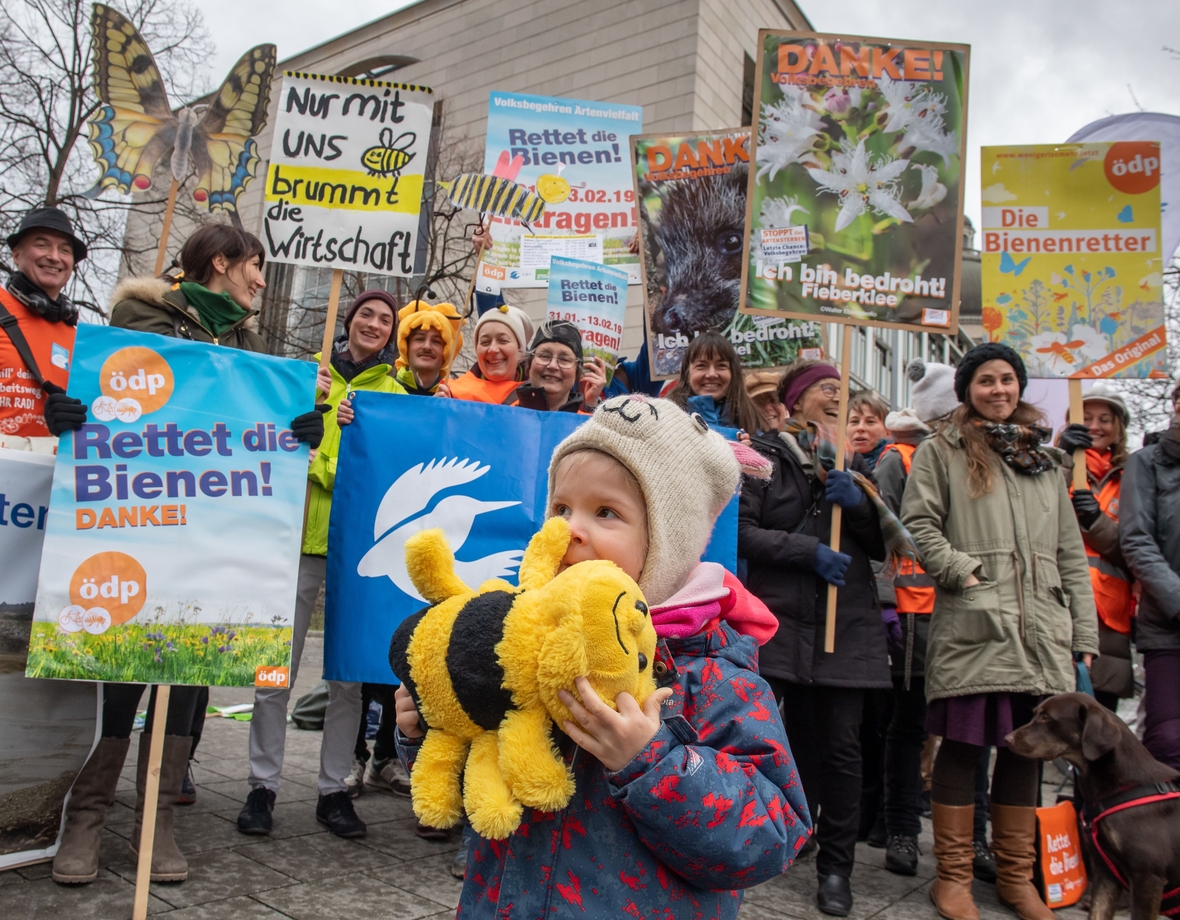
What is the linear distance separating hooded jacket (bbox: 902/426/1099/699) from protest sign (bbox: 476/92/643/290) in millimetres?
3175

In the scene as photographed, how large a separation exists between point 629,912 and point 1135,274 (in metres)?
4.46

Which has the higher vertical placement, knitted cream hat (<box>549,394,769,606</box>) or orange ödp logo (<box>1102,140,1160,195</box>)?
orange ödp logo (<box>1102,140,1160,195</box>)

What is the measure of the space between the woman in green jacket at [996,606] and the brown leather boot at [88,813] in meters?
3.03

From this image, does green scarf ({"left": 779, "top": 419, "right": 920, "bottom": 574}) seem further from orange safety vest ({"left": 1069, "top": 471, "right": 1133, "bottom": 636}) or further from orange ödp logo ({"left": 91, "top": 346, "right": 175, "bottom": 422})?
orange ödp logo ({"left": 91, "top": 346, "right": 175, "bottom": 422})

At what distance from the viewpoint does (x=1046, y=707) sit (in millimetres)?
3330

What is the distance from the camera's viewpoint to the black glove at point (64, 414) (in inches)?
108

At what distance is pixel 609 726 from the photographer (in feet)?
3.70

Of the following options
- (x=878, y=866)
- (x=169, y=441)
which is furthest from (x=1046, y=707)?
(x=169, y=441)

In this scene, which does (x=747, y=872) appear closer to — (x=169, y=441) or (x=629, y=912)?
(x=629, y=912)

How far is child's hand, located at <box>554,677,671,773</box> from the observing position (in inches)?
43.9

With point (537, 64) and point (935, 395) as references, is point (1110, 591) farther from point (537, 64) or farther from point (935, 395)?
point (537, 64)

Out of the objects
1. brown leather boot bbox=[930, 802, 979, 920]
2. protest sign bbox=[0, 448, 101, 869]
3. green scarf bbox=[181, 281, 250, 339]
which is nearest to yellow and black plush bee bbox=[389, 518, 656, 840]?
protest sign bbox=[0, 448, 101, 869]

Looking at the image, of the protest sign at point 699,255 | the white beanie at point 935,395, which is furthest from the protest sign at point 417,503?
the white beanie at point 935,395

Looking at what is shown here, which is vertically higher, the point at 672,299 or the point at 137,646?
the point at 672,299
